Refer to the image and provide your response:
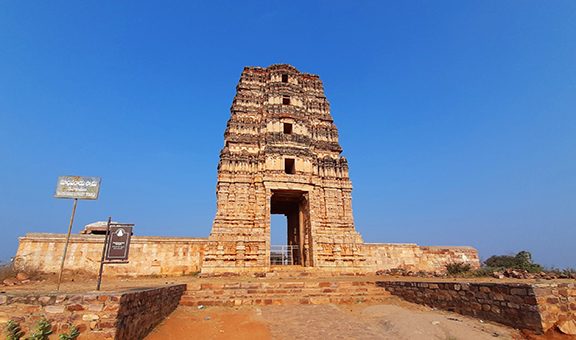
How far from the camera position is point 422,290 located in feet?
35.8

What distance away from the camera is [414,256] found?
20.8 m

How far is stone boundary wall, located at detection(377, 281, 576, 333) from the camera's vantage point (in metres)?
6.78

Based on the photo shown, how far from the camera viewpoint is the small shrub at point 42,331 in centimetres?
548

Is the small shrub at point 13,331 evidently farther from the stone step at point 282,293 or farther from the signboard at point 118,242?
the stone step at point 282,293

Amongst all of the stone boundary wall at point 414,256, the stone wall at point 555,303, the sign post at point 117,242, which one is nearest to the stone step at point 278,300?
the sign post at point 117,242

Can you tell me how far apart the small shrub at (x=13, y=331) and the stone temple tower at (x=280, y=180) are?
11.8m

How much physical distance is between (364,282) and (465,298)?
17.2 ft

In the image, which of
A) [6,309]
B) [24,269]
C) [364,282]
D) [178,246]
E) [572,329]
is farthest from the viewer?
[178,246]

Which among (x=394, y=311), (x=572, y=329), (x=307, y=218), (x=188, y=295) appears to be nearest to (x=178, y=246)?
(x=188, y=295)

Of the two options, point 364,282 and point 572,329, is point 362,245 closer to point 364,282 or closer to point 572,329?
point 364,282

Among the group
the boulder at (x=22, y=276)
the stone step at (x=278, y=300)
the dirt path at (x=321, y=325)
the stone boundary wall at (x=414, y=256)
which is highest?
the stone boundary wall at (x=414, y=256)

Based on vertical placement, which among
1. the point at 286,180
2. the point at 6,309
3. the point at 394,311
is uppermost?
the point at 286,180

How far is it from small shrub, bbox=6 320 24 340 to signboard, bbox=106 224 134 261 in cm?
315

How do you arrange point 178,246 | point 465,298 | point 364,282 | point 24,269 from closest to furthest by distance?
point 465,298
point 364,282
point 24,269
point 178,246
